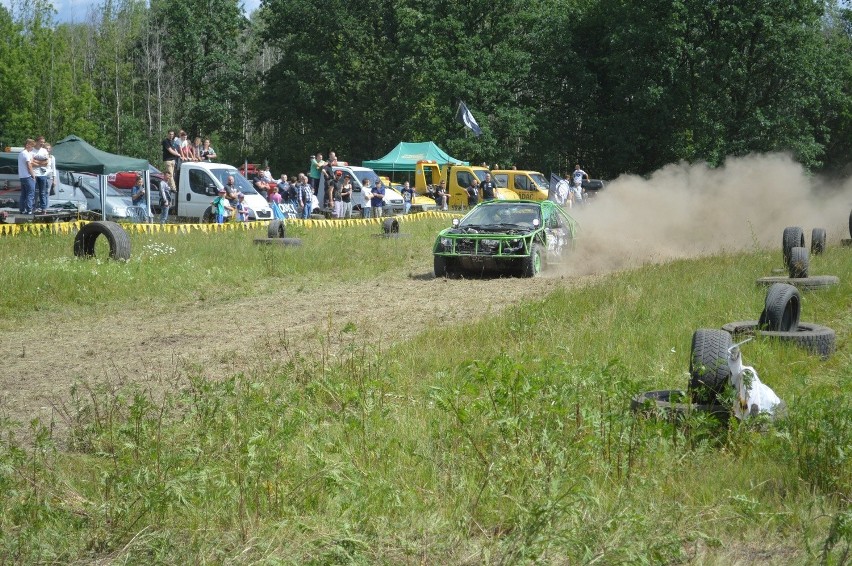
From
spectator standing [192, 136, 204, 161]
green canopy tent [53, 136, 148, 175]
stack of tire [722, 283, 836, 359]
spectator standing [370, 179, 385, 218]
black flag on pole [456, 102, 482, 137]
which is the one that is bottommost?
stack of tire [722, 283, 836, 359]

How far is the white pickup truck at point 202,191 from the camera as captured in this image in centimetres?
2903

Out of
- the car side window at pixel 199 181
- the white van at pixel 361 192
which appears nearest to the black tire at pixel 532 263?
the car side window at pixel 199 181

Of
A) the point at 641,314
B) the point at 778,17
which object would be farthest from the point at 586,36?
the point at 641,314

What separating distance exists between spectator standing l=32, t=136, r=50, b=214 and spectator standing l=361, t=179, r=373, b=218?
13.9 metres

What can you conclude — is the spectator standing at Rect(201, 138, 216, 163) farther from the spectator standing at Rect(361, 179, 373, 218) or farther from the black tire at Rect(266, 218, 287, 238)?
the black tire at Rect(266, 218, 287, 238)

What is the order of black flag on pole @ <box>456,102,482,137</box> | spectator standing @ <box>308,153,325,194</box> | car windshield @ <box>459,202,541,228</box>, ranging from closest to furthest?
car windshield @ <box>459,202,541,228</box> → spectator standing @ <box>308,153,325,194</box> → black flag on pole @ <box>456,102,482,137</box>

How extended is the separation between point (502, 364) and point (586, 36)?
55130 millimetres

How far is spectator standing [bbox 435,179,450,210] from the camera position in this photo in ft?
139

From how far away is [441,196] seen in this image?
42.4 m

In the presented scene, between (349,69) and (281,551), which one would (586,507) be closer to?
(281,551)

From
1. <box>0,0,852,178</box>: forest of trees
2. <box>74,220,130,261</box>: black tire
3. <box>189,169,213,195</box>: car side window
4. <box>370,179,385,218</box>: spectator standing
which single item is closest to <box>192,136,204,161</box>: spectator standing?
<box>189,169,213,195</box>: car side window

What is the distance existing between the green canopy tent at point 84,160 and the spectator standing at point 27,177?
8.33 feet

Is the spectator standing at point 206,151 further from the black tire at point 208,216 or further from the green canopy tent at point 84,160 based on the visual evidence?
the green canopy tent at point 84,160

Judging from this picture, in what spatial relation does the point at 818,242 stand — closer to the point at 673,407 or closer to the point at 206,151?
the point at 673,407
